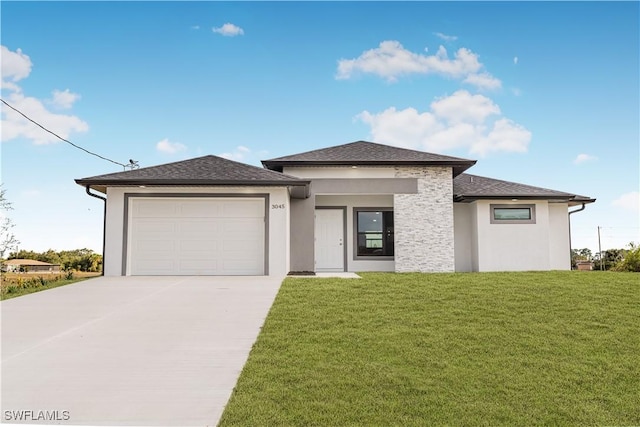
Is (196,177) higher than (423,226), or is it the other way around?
(196,177)

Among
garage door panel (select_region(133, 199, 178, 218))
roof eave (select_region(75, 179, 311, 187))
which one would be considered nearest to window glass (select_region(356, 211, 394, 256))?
roof eave (select_region(75, 179, 311, 187))

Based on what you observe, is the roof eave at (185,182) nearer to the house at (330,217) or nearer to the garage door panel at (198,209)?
the house at (330,217)

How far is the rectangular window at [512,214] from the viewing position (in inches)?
657

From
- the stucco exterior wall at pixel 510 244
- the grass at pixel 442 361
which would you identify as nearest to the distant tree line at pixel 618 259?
the stucco exterior wall at pixel 510 244

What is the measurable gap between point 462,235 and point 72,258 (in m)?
21.3

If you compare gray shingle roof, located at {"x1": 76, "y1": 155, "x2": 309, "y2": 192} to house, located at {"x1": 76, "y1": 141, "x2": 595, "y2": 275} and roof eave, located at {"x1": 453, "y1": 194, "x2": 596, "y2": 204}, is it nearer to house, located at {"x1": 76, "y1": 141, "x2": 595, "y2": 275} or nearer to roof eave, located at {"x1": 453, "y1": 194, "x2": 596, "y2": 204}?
house, located at {"x1": 76, "y1": 141, "x2": 595, "y2": 275}

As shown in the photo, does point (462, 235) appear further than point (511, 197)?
Yes

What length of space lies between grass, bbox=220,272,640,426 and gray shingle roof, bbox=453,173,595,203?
716 centimetres

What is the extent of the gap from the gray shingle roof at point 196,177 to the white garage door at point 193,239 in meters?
0.76

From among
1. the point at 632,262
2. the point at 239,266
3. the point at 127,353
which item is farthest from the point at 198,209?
the point at 632,262

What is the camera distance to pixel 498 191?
55.6 ft

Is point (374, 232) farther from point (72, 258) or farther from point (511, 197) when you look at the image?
point (72, 258)

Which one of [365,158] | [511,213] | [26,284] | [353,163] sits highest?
[365,158]

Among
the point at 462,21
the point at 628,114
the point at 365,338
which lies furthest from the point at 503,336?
the point at 628,114
